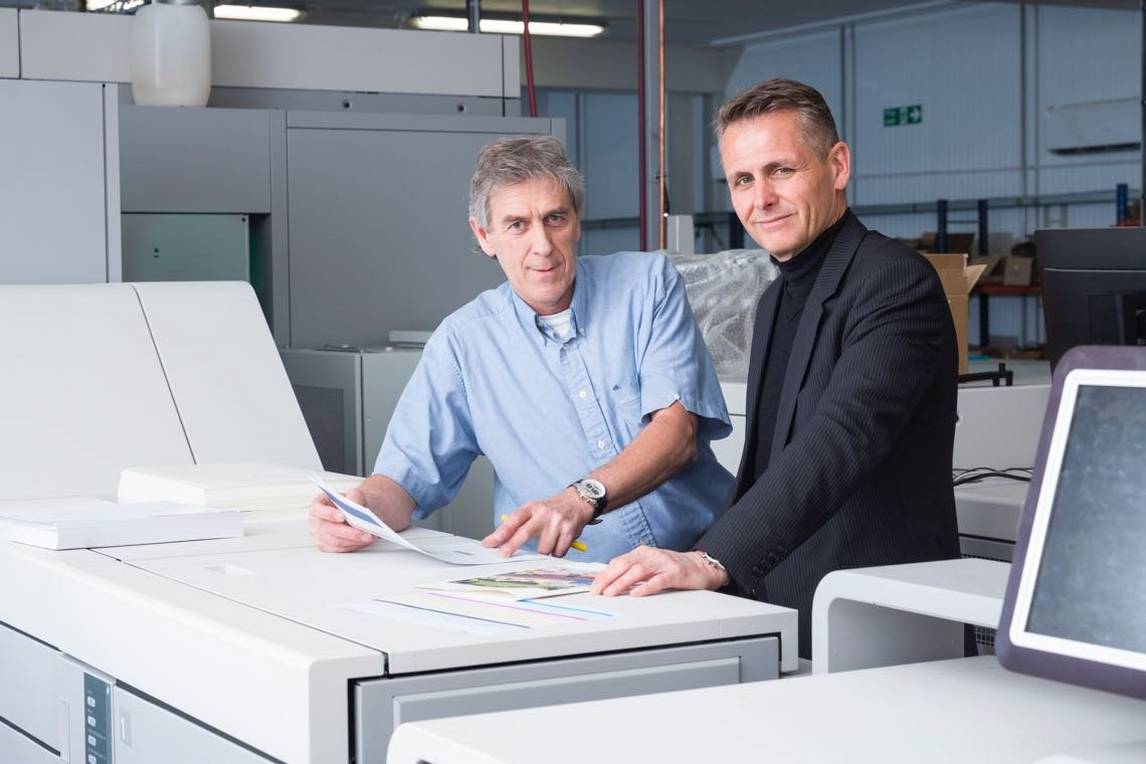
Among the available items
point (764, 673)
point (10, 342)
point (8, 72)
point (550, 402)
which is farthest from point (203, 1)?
point (764, 673)

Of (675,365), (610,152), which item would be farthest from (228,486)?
(610,152)

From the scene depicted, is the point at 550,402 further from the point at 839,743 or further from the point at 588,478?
the point at 839,743

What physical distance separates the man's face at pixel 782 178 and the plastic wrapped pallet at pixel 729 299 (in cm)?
118

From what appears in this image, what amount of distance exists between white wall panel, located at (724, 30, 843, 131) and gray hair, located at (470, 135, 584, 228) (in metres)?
11.2

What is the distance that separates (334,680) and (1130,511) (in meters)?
0.56

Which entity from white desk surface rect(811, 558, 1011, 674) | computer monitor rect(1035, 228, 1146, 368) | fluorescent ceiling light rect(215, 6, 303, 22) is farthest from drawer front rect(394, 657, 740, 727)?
fluorescent ceiling light rect(215, 6, 303, 22)

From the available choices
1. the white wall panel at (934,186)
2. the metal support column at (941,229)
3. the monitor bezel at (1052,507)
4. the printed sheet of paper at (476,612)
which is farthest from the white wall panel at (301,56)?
the white wall panel at (934,186)

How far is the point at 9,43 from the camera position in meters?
3.27

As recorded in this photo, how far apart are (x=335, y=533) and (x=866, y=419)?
0.56m

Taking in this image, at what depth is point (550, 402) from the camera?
191 cm

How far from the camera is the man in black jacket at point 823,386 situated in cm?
143

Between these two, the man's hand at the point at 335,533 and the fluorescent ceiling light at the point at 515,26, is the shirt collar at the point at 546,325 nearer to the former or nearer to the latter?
the man's hand at the point at 335,533

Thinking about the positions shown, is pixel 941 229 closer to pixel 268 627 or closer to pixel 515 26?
pixel 515 26

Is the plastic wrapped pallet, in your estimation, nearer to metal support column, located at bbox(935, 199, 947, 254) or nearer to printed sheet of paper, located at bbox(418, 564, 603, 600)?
printed sheet of paper, located at bbox(418, 564, 603, 600)
